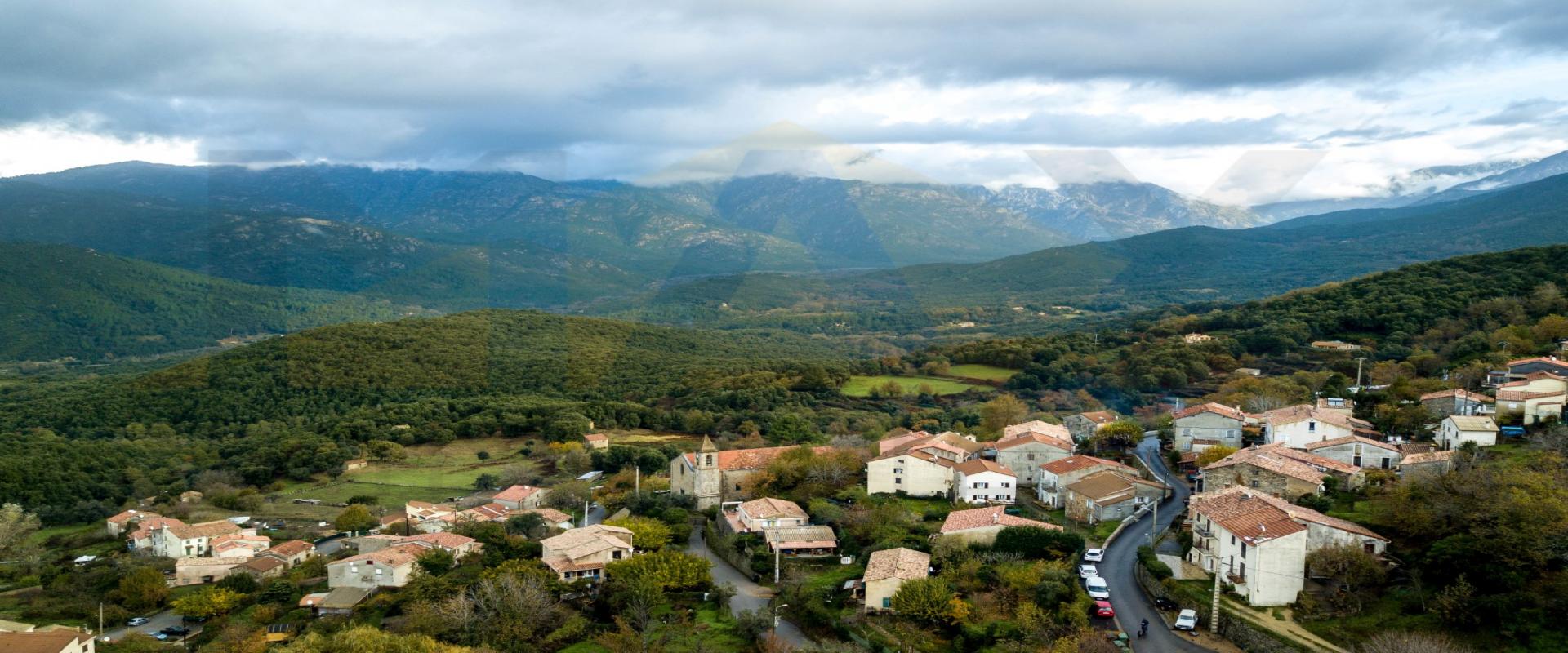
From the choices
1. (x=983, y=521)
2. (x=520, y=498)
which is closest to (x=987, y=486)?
(x=983, y=521)

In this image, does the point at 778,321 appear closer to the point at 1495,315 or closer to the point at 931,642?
the point at 1495,315

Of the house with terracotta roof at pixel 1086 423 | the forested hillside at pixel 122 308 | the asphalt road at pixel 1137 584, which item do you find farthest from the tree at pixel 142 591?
the forested hillside at pixel 122 308

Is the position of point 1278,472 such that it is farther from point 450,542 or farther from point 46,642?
point 46,642

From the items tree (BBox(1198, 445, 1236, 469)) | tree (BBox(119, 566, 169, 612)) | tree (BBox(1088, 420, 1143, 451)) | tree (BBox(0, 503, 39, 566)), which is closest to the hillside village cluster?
tree (BBox(1198, 445, 1236, 469))

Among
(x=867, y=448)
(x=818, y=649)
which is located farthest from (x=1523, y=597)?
(x=867, y=448)

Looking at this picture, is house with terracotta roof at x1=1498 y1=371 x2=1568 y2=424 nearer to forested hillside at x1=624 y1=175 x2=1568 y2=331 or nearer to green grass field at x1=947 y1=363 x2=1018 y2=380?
green grass field at x1=947 y1=363 x2=1018 y2=380

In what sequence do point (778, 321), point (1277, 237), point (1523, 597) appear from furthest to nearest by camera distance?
1. point (1277, 237)
2. point (778, 321)
3. point (1523, 597)
